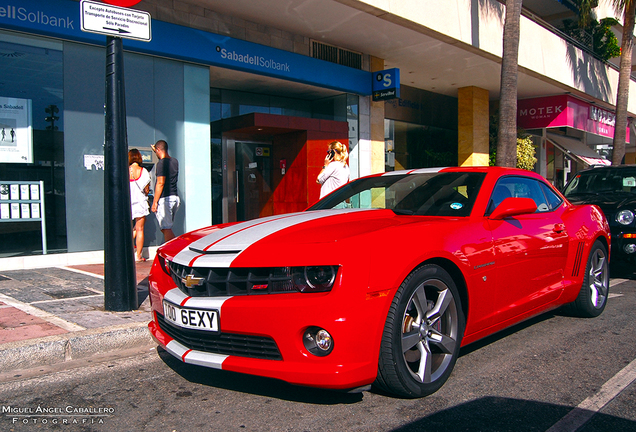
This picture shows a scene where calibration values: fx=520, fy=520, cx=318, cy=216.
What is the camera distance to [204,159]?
9477 mm

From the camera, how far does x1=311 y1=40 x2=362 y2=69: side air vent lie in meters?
11.3

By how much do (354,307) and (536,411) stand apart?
118 cm

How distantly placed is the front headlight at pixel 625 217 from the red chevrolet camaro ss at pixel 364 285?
10.5 ft

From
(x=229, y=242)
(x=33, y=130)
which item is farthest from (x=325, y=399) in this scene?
(x=33, y=130)

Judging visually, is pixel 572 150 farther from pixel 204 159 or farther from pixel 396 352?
pixel 396 352

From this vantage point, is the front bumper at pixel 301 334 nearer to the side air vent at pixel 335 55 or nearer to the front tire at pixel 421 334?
the front tire at pixel 421 334

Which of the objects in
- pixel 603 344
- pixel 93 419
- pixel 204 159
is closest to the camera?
pixel 93 419

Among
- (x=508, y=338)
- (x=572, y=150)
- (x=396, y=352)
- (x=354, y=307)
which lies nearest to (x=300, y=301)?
(x=354, y=307)

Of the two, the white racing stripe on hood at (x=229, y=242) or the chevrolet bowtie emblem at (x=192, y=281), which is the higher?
the white racing stripe on hood at (x=229, y=242)

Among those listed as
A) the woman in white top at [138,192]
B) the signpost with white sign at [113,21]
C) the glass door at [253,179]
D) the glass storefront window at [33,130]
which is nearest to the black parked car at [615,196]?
the signpost with white sign at [113,21]

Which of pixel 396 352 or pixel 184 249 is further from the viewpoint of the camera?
pixel 184 249

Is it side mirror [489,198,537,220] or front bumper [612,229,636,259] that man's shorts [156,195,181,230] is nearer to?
side mirror [489,198,537,220]

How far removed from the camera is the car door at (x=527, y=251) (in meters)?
3.58

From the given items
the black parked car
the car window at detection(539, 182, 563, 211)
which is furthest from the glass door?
the car window at detection(539, 182, 563, 211)
